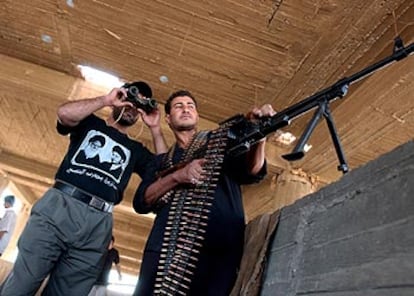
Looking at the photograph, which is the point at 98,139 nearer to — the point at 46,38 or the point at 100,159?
the point at 100,159

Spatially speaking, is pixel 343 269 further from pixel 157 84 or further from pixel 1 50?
pixel 1 50

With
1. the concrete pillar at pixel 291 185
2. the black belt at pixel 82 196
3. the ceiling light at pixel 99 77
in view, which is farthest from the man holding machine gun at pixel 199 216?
the concrete pillar at pixel 291 185

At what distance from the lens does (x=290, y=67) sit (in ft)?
10.7

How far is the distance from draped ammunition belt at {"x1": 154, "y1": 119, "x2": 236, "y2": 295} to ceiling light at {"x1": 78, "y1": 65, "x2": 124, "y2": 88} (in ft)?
7.53

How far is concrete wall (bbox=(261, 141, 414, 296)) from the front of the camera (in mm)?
854

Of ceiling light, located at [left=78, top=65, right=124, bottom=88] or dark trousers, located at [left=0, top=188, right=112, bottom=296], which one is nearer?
dark trousers, located at [left=0, top=188, right=112, bottom=296]

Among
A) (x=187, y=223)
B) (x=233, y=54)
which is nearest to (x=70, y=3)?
(x=233, y=54)

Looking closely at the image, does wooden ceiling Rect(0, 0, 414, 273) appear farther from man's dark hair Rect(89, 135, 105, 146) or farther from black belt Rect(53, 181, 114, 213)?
black belt Rect(53, 181, 114, 213)

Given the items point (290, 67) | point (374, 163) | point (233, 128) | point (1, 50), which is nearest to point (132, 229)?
point (1, 50)

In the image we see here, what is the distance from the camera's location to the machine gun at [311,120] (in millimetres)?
1408

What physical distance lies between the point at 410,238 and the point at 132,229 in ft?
36.6

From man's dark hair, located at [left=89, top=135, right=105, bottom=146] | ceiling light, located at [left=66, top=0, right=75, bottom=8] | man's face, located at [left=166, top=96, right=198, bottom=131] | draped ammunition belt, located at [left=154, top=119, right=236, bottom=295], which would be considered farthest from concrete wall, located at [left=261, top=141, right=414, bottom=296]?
ceiling light, located at [left=66, top=0, right=75, bottom=8]

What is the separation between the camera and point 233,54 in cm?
326

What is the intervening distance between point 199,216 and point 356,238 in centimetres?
73
